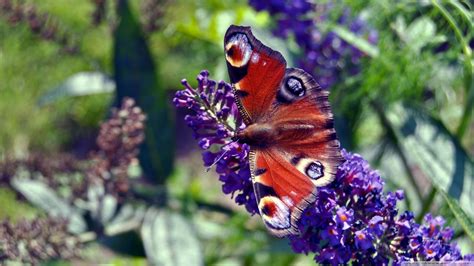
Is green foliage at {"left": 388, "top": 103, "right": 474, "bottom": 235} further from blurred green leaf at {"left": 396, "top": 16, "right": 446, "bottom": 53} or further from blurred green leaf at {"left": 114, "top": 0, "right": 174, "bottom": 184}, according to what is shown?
blurred green leaf at {"left": 114, "top": 0, "right": 174, "bottom": 184}

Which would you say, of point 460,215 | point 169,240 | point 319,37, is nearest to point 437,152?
point 319,37

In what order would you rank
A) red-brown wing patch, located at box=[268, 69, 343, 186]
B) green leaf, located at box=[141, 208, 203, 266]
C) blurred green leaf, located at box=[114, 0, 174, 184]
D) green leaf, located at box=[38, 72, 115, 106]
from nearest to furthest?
red-brown wing patch, located at box=[268, 69, 343, 186]
green leaf, located at box=[141, 208, 203, 266]
blurred green leaf, located at box=[114, 0, 174, 184]
green leaf, located at box=[38, 72, 115, 106]

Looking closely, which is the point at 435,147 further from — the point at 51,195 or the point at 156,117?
the point at 51,195

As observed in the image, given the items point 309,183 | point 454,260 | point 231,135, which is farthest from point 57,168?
point 454,260

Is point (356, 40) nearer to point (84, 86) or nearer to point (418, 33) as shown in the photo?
point (418, 33)

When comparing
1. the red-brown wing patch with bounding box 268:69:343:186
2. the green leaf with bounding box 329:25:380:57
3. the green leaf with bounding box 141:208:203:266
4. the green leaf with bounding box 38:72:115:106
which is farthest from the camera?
the green leaf with bounding box 38:72:115:106

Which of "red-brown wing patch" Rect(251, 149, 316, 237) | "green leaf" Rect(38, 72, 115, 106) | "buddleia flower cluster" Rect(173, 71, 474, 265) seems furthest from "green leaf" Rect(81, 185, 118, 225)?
"red-brown wing patch" Rect(251, 149, 316, 237)
